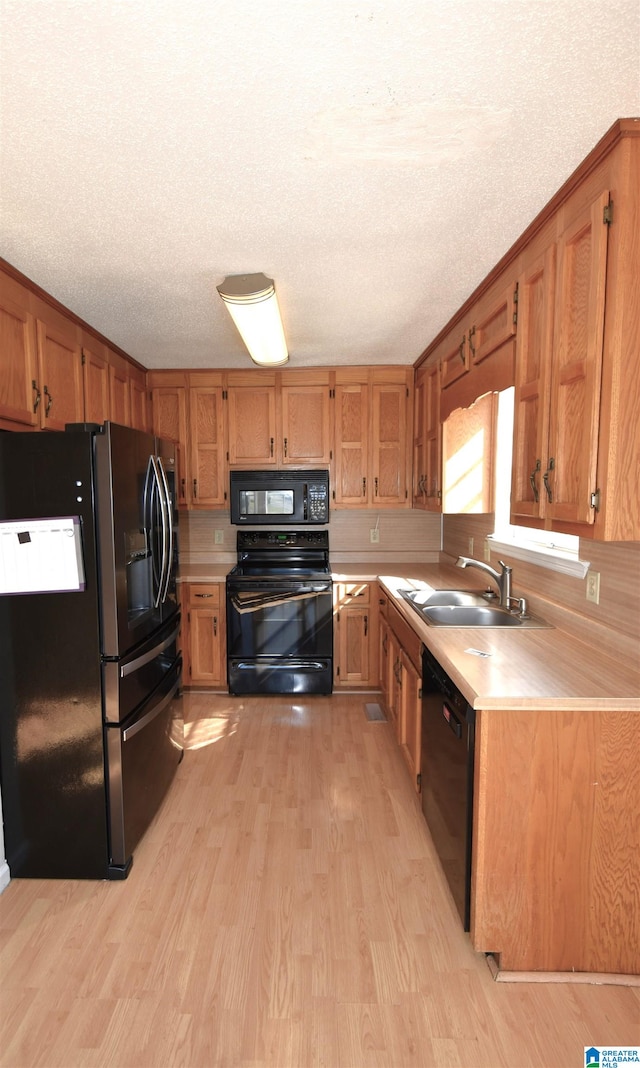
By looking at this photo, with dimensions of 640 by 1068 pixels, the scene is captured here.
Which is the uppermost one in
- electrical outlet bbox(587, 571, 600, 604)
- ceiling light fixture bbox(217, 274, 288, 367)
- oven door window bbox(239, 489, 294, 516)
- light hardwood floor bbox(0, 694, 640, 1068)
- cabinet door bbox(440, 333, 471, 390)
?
ceiling light fixture bbox(217, 274, 288, 367)

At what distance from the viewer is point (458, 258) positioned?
6.19 feet

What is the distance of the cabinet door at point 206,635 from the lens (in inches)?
135

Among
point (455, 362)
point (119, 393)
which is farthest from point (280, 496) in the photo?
point (455, 362)

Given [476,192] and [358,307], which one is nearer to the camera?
[476,192]

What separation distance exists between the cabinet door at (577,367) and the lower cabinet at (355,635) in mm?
1947

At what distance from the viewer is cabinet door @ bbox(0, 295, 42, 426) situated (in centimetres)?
190

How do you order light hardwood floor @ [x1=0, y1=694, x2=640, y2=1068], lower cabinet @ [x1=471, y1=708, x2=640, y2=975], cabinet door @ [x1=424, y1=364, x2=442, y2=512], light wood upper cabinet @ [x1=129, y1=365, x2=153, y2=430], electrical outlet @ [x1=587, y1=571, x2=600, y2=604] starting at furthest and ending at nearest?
light wood upper cabinet @ [x1=129, y1=365, x2=153, y2=430]
cabinet door @ [x1=424, y1=364, x2=442, y2=512]
electrical outlet @ [x1=587, y1=571, x2=600, y2=604]
lower cabinet @ [x1=471, y1=708, x2=640, y2=975]
light hardwood floor @ [x1=0, y1=694, x2=640, y2=1068]

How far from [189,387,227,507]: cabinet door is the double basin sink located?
1632 millimetres

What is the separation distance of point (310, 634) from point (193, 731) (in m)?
0.94

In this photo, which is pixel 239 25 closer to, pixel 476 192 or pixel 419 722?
pixel 476 192

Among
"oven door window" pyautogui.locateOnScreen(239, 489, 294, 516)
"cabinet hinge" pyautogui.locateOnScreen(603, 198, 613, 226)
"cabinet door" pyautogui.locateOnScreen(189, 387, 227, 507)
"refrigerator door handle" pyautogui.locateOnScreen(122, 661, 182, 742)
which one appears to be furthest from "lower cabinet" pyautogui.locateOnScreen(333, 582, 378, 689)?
"cabinet hinge" pyautogui.locateOnScreen(603, 198, 613, 226)

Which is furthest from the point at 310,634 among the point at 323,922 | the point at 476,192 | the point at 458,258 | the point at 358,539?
the point at 476,192

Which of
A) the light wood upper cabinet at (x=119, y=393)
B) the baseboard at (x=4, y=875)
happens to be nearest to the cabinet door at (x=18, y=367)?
the light wood upper cabinet at (x=119, y=393)

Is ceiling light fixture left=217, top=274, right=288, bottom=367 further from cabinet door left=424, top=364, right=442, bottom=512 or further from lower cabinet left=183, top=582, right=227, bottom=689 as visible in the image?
lower cabinet left=183, top=582, right=227, bottom=689
